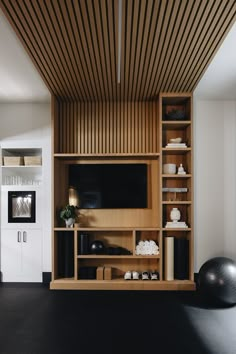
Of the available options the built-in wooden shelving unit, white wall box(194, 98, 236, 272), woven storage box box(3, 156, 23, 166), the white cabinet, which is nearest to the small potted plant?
the built-in wooden shelving unit

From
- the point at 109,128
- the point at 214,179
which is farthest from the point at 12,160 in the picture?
A: the point at 214,179

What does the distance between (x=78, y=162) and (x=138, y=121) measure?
3.93 ft

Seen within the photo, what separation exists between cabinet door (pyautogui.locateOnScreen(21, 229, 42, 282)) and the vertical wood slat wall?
1456mm

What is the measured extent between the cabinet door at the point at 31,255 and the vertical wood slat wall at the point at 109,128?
1.46 metres

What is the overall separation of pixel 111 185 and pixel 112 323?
2205 mm

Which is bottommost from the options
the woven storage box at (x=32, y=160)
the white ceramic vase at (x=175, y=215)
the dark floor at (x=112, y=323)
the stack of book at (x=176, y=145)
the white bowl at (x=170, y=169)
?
the dark floor at (x=112, y=323)

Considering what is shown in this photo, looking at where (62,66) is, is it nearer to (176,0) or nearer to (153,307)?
(176,0)

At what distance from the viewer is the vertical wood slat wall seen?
5289mm

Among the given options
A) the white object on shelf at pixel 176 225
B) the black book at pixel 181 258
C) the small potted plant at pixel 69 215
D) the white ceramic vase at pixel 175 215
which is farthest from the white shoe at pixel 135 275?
the small potted plant at pixel 69 215

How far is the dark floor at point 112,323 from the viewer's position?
300cm

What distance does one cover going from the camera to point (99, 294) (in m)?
4.60

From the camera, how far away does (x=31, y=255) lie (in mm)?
5211

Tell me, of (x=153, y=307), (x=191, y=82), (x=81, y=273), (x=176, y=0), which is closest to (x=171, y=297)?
(x=153, y=307)

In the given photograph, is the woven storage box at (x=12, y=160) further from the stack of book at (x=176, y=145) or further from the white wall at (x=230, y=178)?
the white wall at (x=230, y=178)
